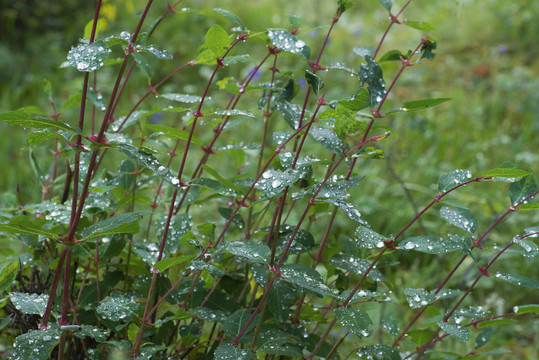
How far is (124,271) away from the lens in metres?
1.13

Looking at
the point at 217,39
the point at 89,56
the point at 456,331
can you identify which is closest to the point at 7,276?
the point at 89,56

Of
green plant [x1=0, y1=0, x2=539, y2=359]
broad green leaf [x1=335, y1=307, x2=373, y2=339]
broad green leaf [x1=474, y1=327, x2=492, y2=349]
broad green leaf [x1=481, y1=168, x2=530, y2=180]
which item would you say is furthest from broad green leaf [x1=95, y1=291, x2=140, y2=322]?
broad green leaf [x1=474, y1=327, x2=492, y2=349]

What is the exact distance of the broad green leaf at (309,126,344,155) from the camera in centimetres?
88

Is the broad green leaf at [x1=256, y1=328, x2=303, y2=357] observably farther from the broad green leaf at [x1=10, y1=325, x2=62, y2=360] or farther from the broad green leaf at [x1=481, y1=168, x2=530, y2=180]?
the broad green leaf at [x1=481, y1=168, x2=530, y2=180]

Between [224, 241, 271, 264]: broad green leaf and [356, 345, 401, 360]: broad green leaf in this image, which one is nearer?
[224, 241, 271, 264]: broad green leaf

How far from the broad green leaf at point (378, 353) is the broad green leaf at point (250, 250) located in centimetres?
30

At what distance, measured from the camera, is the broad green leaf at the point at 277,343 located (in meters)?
0.88

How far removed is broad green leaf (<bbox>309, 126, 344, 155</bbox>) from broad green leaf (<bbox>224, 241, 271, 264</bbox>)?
0.66 ft

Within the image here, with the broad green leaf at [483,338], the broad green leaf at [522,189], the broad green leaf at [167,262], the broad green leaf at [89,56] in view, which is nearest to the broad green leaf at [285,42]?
the broad green leaf at [89,56]

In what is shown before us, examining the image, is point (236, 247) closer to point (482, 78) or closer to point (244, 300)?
point (244, 300)

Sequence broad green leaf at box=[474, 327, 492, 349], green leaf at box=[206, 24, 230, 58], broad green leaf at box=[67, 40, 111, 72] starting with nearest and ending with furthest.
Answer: broad green leaf at box=[67, 40, 111, 72], green leaf at box=[206, 24, 230, 58], broad green leaf at box=[474, 327, 492, 349]

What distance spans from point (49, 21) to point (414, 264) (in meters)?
3.54

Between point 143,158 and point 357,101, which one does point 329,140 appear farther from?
point 143,158

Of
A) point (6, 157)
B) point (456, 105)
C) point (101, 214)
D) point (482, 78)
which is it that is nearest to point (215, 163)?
point (6, 157)
